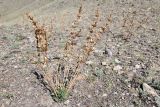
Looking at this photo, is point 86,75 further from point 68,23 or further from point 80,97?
point 68,23

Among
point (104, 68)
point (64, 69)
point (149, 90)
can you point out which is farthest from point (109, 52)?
point (149, 90)

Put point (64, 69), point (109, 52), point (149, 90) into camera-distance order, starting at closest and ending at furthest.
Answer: point (149, 90) < point (64, 69) < point (109, 52)

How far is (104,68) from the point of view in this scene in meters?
5.75

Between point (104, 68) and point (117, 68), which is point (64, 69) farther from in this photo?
point (117, 68)

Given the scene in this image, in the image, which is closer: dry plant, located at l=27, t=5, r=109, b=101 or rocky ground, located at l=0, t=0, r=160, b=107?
dry plant, located at l=27, t=5, r=109, b=101

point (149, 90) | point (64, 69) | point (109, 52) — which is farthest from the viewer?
point (109, 52)

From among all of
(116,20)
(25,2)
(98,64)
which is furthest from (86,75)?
(25,2)

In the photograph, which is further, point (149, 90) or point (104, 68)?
point (104, 68)

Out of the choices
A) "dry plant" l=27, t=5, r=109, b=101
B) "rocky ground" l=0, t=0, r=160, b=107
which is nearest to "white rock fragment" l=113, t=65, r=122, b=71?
"rocky ground" l=0, t=0, r=160, b=107

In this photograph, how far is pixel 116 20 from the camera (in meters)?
8.62

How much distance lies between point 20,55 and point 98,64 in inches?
63.6

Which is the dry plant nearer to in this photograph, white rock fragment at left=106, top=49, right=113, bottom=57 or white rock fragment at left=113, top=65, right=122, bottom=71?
white rock fragment at left=113, top=65, right=122, bottom=71

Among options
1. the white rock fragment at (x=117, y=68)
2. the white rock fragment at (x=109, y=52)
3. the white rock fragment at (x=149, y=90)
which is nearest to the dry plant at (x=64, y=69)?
the white rock fragment at (x=117, y=68)

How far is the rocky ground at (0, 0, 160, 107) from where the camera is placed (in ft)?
16.5
